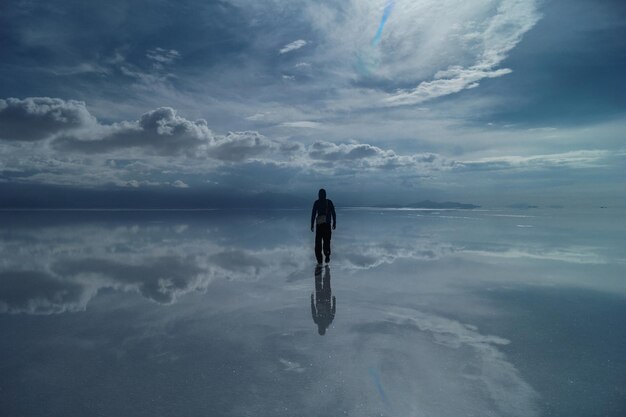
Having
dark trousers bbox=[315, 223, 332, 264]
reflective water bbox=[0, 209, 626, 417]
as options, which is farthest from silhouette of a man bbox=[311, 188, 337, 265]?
reflective water bbox=[0, 209, 626, 417]

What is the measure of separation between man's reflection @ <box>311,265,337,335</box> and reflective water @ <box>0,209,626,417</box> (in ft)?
0.17

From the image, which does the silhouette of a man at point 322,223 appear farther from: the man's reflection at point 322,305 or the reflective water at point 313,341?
the man's reflection at point 322,305

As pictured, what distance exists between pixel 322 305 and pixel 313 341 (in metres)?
2.10

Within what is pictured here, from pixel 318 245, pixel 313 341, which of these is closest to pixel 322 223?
pixel 318 245

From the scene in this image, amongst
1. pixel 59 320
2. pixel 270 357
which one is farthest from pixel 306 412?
pixel 59 320

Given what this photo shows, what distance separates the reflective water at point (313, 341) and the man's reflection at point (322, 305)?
2.1 inches

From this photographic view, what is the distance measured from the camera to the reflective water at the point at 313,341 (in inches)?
160

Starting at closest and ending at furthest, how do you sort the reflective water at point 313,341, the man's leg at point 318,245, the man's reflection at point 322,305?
the reflective water at point 313,341 < the man's reflection at point 322,305 < the man's leg at point 318,245

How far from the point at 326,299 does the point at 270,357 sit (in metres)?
3.30

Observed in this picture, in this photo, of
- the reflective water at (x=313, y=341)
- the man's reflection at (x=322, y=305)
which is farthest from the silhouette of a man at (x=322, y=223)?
the man's reflection at (x=322, y=305)

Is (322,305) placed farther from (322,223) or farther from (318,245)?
(322,223)

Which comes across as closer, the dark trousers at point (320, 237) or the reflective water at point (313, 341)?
the reflective water at point (313, 341)

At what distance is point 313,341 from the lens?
5793mm

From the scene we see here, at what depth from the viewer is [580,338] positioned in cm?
593
